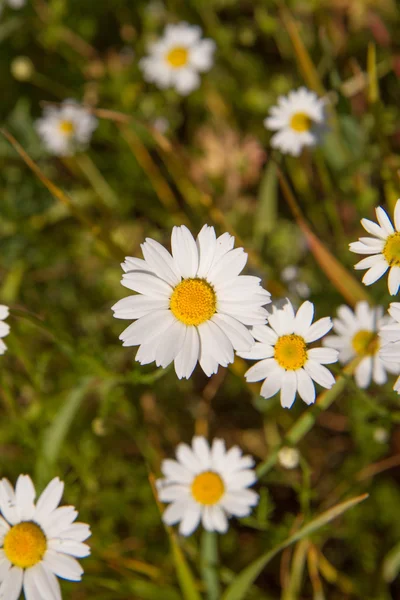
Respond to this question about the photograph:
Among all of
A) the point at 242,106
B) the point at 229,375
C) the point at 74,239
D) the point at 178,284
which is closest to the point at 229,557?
the point at 229,375

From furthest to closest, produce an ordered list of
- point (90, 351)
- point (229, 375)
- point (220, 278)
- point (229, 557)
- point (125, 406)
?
point (229, 375), point (229, 557), point (125, 406), point (90, 351), point (220, 278)

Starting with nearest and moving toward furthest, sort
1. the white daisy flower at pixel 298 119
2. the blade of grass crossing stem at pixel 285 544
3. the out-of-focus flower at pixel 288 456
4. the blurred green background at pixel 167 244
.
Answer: the blade of grass crossing stem at pixel 285 544
the out-of-focus flower at pixel 288 456
the blurred green background at pixel 167 244
the white daisy flower at pixel 298 119

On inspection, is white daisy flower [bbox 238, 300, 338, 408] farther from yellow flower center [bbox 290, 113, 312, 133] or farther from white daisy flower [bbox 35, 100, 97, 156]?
white daisy flower [bbox 35, 100, 97, 156]

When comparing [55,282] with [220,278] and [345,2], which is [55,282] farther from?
[345,2]

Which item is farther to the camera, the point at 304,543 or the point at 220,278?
the point at 304,543

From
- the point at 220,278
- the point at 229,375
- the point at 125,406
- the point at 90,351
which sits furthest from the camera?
the point at 229,375

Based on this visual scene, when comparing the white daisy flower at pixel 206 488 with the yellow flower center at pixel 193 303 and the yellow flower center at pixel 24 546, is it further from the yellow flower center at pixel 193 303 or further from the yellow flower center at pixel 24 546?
the yellow flower center at pixel 193 303

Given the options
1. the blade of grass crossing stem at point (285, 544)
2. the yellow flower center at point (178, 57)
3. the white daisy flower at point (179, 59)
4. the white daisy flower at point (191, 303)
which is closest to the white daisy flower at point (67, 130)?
the white daisy flower at point (179, 59)
